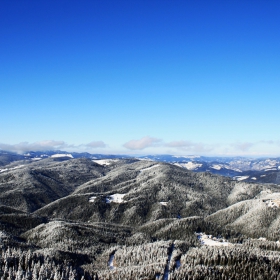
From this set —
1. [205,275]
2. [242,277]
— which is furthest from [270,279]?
[205,275]

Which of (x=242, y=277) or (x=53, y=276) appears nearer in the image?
(x=53, y=276)

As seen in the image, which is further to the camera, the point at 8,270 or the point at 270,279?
the point at 270,279

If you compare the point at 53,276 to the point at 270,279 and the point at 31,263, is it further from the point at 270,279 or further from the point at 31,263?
the point at 270,279

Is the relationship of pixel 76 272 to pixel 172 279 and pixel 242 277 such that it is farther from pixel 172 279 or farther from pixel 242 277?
pixel 242 277

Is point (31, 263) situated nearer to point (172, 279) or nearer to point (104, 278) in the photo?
point (104, 278)

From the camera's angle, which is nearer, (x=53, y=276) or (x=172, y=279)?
(x=53, y=276)

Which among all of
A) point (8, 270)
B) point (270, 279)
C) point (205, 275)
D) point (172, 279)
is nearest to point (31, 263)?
point (8, 270)

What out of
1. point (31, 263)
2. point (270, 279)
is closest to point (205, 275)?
point (270, 279)
